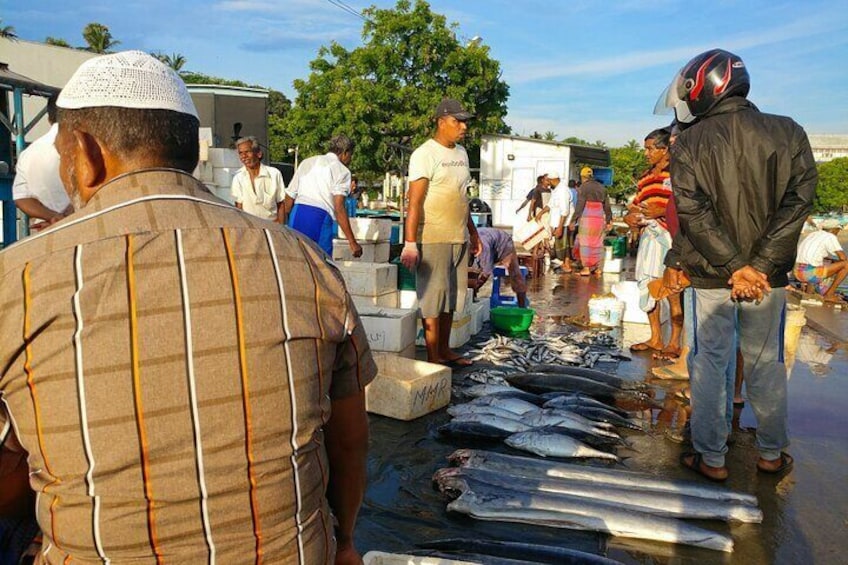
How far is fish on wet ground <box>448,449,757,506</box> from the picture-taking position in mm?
3473

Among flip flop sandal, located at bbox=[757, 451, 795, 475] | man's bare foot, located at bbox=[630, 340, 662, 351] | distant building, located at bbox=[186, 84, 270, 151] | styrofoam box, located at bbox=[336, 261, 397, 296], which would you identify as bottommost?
flip flop sandal, located at bbox=[757, 451, 795, 475]

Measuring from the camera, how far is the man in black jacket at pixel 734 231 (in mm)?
3588

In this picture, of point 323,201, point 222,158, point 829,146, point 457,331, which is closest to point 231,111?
point 222,158

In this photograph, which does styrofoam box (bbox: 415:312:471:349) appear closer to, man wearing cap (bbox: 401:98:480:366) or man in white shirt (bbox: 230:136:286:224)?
man wearing cap (bbox: 401:98:480:366)

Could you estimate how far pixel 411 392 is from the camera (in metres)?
4.69

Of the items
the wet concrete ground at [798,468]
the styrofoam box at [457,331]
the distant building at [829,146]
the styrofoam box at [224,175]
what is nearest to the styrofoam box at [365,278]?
the styrofoam box at [457,331]

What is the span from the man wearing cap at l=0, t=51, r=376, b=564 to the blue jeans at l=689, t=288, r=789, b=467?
3057 millimetres

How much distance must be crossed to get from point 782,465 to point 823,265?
8998mm

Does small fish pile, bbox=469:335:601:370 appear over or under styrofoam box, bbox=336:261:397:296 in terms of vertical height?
under

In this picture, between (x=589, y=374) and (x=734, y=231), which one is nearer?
(x=734, y=231)

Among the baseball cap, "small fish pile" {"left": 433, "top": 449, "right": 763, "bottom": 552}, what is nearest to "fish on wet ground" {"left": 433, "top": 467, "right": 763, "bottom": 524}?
"small fish pile" {"left": 433, "top": 449, "right": 763, "bottom": 552}

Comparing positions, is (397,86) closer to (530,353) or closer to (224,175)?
(224,175)

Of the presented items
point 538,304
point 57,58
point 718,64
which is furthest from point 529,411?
point 57,58

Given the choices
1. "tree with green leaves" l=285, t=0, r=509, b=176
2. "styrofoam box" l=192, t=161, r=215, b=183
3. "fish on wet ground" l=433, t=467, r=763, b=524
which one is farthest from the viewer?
"tree with green leaves" l=285, t=0, r=509, b=176
